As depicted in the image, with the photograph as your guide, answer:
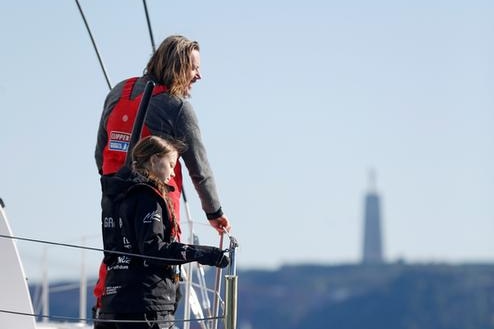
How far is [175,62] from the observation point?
5953 mm

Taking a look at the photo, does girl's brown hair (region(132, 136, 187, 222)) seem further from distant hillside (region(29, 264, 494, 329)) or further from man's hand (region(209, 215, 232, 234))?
distant hillside (region(29, 264, 494, 329))

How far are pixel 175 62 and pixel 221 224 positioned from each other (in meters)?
0.68

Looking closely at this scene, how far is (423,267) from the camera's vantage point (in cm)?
19450

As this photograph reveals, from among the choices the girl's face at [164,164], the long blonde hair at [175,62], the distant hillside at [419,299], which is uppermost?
the distant hillside at [419,299]

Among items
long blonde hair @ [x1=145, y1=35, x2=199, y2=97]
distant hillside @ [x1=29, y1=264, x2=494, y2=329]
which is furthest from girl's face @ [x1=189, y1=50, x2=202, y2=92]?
distant hillside @ [x1=29, y1=264, x2=494, y2=329]

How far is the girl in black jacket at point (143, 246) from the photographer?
5559 millimetres

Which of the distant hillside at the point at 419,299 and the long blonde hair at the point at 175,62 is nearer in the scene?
the long blonde hair at the point at 175,62

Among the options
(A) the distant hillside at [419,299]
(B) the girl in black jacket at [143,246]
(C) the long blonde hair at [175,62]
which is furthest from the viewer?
(A) the distant hillside at [419,299]

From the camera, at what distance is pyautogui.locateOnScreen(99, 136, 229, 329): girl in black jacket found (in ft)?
18.2

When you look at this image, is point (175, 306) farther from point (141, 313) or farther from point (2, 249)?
point (2, 249)

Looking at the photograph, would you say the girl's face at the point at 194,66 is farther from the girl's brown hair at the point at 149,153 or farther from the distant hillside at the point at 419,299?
the distant hillside at the point at 419,299

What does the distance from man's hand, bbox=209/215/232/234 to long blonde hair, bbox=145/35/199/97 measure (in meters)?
0.52

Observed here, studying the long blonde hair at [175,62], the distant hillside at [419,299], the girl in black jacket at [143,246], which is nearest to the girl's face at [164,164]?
the girl in black jacket at [143,246]

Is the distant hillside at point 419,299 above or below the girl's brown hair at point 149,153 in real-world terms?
above
